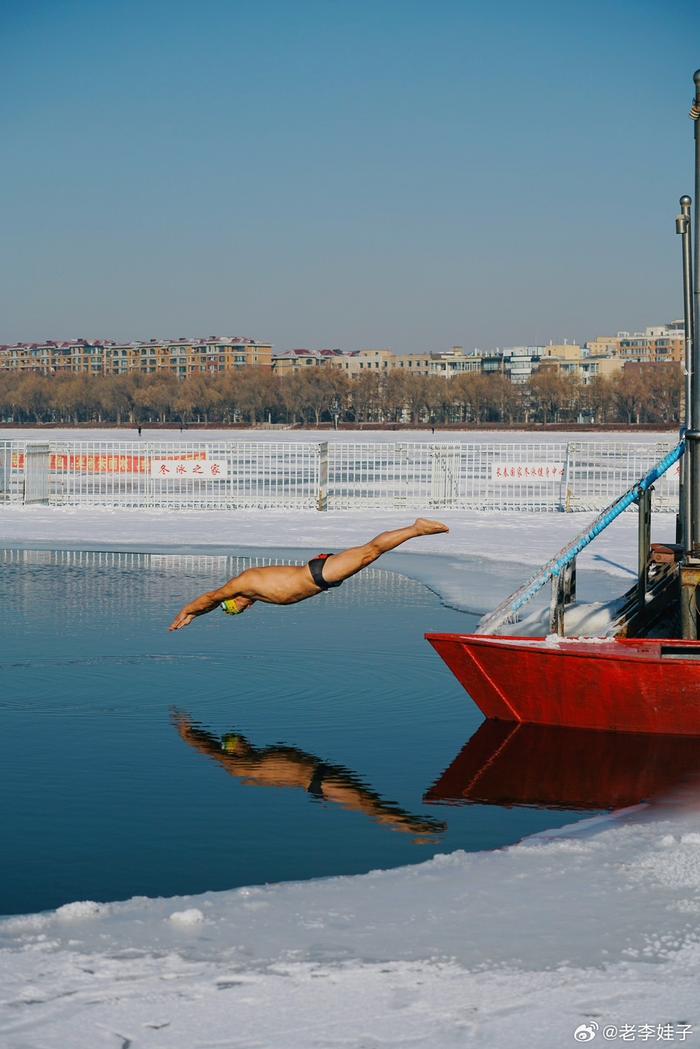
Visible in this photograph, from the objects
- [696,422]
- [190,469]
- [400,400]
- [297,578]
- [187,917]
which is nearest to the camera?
[187,917]

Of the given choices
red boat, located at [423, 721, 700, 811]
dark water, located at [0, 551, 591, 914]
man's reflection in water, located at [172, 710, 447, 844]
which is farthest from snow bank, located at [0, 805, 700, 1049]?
red boat, located at [423, 721, 700, 811]

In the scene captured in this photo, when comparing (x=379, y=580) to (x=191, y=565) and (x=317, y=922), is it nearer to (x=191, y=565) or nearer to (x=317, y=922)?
(x=191, y=565)

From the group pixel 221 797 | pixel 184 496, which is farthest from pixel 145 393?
pixel 221 797

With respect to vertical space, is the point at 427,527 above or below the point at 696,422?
below

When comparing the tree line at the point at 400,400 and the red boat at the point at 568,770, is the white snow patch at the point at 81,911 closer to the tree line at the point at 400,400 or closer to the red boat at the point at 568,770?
the red boat at the point at 568,770

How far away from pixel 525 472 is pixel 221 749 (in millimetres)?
21916

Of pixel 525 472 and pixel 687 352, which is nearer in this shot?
pixel 687 352

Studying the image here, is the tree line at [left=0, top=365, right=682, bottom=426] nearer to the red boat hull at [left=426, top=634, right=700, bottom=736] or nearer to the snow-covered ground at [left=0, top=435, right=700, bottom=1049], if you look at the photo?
the red boat hull at [left=426, top=634, right=700, bottom=736]

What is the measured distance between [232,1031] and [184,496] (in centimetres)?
2860

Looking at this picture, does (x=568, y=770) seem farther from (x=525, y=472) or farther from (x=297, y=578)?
(x=525, y=472)

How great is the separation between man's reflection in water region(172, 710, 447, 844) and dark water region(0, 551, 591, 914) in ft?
0.06

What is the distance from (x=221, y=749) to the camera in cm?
940

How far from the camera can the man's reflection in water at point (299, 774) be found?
7840 mm

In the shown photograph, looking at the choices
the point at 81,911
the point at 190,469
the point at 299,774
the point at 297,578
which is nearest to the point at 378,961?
the point at 81,911
